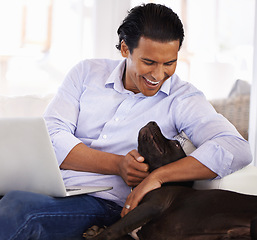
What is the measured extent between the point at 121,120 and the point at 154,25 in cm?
44

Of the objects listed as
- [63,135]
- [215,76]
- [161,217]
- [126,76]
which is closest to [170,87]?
[126,76]

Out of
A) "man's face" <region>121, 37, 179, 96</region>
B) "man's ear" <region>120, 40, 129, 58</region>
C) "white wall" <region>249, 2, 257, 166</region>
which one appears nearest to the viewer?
"man's face" <region>121, 37, 179, 96</region>

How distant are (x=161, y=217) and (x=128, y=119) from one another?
1.93 feet

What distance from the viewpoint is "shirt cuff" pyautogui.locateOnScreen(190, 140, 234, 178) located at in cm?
171

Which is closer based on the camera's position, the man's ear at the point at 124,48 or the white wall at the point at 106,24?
the man's ear at the point at 124,48

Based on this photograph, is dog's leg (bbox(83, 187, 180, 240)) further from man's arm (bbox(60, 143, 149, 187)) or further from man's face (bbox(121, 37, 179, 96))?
man's face (bbox(121, 37, 179, 96))

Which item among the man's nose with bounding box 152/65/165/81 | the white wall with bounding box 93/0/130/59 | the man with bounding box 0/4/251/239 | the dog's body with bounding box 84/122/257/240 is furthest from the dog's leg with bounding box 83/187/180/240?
the white wall with bounding box 93/0/130/59

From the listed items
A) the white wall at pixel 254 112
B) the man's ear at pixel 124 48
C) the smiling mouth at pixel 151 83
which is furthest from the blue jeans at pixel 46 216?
the white wall at pixel 254 112

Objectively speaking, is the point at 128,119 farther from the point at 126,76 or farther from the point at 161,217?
the point at 161,217

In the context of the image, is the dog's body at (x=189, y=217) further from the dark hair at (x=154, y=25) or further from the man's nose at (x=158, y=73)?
the dark hair at (x=154, y=25)

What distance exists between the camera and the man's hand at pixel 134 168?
1.71 metres

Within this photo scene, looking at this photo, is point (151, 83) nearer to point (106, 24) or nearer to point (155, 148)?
point (155, 148)

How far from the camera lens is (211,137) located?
180 centimetres

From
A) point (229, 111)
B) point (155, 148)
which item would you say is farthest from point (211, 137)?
point (229, 111)
